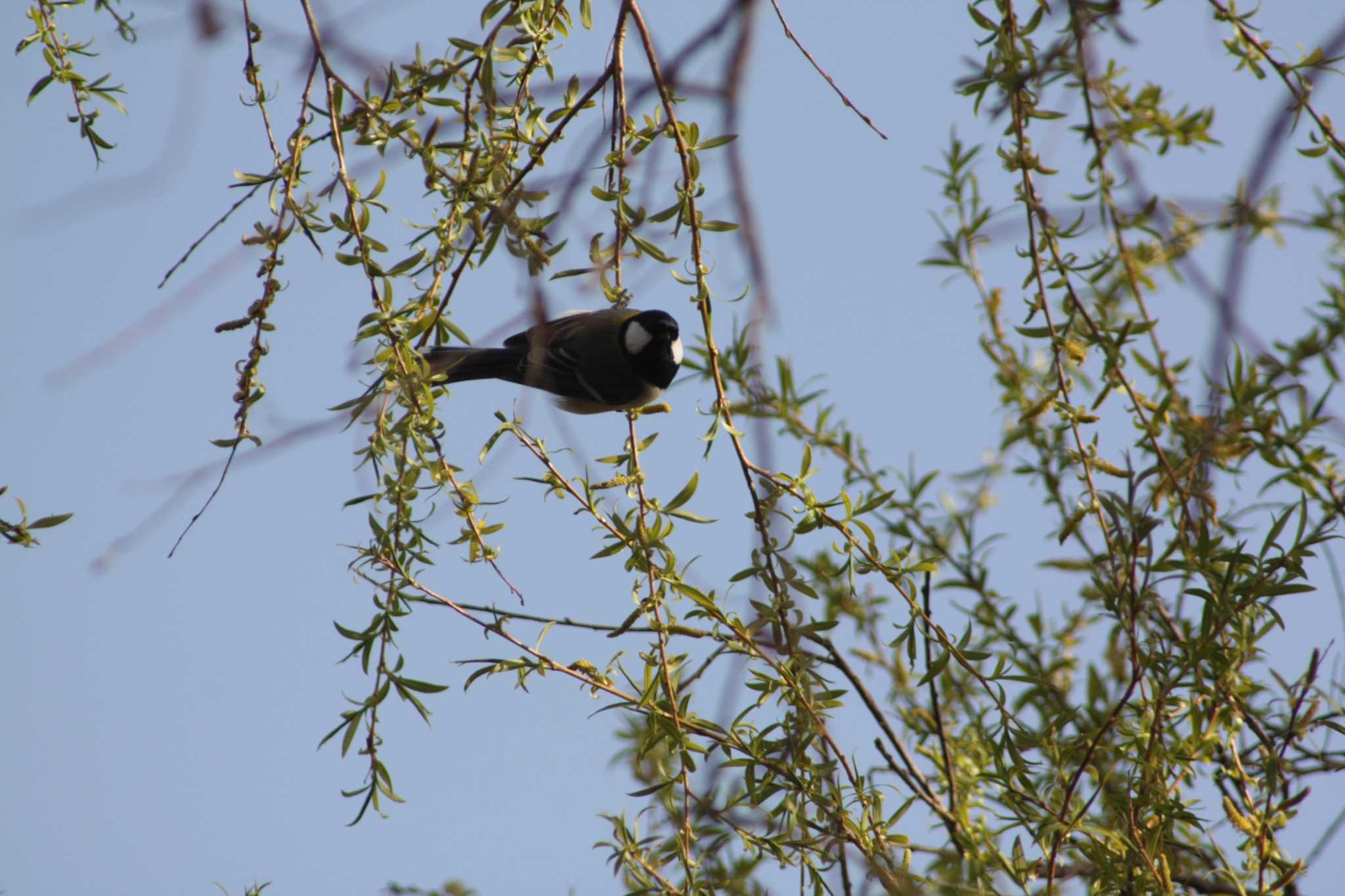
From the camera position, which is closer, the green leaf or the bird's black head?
the green leaf

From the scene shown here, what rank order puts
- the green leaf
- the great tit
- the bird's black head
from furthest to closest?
1. the bird's black head
2. the great tit
3. the green leaf

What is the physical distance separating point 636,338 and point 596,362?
0.64 feet

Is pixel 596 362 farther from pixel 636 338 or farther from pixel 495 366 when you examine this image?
pixel 495 366

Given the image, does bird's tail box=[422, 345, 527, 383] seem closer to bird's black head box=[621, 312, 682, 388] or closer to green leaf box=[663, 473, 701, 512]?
bird's black head box=[621, 312, 682, 388]

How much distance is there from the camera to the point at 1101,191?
8.32 ft

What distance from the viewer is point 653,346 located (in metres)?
4.48

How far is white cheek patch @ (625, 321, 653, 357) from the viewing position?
4.47 metres

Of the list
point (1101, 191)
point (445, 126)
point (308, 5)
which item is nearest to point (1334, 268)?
point (1101, 191)

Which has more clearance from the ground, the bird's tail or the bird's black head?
the bird's black head

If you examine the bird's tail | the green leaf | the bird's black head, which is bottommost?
the green leaf

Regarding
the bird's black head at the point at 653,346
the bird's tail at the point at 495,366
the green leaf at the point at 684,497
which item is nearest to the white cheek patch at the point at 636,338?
the bird's black head at the point at 653,346

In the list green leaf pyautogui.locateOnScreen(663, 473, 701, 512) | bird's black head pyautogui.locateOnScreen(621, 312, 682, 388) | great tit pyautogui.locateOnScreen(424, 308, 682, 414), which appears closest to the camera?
green leaf pyautogui.locateOnScreen(663, 473, 701, 512)

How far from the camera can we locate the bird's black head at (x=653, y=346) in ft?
14.5

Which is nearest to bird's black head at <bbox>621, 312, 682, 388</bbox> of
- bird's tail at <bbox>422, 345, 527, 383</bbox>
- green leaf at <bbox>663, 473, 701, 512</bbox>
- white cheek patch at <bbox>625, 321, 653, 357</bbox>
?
white cheek patch at <bbox>625, 321, 653, 357</bbox>
